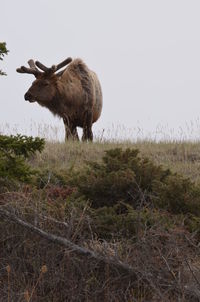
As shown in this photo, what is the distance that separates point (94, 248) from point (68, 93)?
12058 mm

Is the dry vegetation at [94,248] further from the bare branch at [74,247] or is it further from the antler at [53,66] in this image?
the antler at [53,66]

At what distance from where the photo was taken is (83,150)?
1242 cm

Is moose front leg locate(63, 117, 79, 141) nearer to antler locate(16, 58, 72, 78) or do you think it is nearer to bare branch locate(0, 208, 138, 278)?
antler locate(16, 58, 72, 78)

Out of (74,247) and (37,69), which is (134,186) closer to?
(74,247)

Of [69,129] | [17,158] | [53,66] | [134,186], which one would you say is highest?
[53,66]

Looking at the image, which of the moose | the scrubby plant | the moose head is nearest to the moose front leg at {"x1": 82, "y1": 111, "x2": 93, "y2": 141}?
the moose

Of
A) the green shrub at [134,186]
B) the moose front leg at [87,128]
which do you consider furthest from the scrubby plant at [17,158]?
the moose front leg at [87,128]

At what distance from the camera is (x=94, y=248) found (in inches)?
215

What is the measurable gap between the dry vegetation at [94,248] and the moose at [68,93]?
387 inches

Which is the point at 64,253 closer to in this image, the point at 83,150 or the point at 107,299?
the point at 107,299

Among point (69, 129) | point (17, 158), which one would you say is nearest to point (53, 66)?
point (69, 129)

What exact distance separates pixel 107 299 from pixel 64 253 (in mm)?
519

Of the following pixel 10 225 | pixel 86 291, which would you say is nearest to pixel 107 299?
pixel 86 291

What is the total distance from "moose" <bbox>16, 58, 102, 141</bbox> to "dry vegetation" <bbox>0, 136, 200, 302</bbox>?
983 cm
